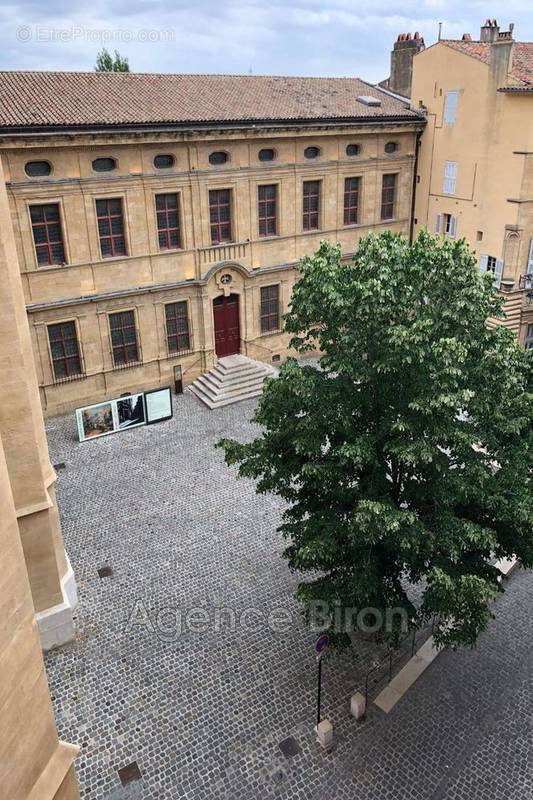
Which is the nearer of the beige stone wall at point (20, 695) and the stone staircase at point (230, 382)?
the beige stone wall at point (20, 695)

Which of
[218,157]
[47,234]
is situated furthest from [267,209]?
[47,234]

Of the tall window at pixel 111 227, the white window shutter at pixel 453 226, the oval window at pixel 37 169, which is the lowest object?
the white window shutter at pixel 453 226

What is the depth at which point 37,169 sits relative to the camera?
24.6 metres

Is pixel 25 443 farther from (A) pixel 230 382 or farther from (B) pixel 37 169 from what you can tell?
(A) pixel 230 382

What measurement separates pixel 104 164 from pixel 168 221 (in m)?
3.64

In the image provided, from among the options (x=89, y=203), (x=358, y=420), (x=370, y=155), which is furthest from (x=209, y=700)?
(x=370, y=155)

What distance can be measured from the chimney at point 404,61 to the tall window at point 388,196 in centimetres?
643

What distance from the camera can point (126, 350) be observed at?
2908 cm

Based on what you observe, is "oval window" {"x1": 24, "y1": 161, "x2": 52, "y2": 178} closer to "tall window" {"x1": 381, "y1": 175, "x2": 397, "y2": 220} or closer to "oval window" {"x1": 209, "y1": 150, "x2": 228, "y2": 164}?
"oval window" {"x1": 209, "y1": 150, "x2": 228, "y2": 164}

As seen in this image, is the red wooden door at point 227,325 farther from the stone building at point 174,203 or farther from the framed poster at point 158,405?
the framed poster at point 158,405

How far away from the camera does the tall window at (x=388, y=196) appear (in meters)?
34.1

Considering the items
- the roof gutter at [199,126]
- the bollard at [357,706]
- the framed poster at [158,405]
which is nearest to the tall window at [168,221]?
the roof gutter at [199,126]

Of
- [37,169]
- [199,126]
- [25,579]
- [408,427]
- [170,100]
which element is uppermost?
[170,100]

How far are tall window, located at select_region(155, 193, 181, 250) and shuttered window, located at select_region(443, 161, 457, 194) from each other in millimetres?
14202
